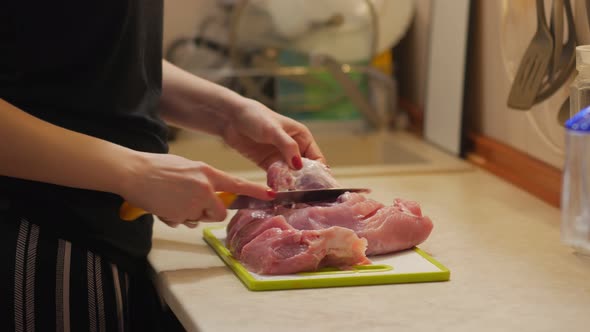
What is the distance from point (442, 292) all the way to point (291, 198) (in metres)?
0.25

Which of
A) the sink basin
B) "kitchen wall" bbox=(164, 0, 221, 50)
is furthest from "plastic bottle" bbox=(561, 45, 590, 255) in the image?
"kitchen wall" bbox=(164, 0, 221, 50)

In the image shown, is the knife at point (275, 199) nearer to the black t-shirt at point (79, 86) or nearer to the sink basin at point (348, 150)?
the black t-shirt at point (79, 86)

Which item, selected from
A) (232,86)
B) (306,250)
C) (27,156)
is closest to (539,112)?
(306,250)

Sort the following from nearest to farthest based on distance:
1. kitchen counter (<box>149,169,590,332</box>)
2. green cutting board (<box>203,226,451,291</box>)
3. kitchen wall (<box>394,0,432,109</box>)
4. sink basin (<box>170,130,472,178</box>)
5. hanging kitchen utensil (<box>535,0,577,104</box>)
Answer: kitchen counter (<box>149,169,590,332</box>), green cutting board (<box>203,226,451,291</box>), hanging kitchen utensil (<box>535,0,577,104</box>), sink basin (<box>170,130,472,178</box>), kitchen wall (<box>394,0,432,109</box>)

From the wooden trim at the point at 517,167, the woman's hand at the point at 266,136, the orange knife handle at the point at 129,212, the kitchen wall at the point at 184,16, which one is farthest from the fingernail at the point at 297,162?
the kitchen wall at the point at 184,16

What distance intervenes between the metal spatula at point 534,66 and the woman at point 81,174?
0.46 metres

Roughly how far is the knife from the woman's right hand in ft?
0.12

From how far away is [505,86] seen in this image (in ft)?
5.51

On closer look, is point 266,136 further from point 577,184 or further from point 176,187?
point 577,184

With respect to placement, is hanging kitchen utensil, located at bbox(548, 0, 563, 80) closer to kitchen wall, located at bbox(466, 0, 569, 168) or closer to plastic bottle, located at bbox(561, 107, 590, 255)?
kitchen wall, located at bbox(466, 0, 569, 168)

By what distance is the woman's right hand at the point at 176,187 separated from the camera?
1.05 metres

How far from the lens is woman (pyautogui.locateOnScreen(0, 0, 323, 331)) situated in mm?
1027

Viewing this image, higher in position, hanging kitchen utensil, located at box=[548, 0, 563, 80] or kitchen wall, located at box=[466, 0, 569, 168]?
hanging kitchen utensil, located at box=[548, 0, 563, 80]

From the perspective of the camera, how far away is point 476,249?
4.02 ft
